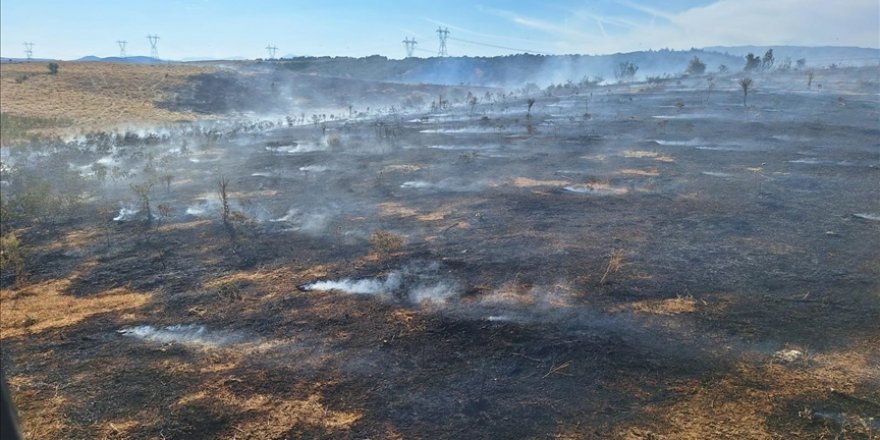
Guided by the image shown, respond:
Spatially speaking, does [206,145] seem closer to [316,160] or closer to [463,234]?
[316,160]

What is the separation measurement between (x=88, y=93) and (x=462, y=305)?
Answer: 4194 centimetres

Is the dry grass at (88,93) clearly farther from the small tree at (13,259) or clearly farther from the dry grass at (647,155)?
the dry grass at (647,155)

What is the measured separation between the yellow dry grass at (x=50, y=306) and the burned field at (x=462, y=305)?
0.15ft

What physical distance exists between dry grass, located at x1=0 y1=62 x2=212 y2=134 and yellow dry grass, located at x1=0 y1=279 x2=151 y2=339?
27.8 metres

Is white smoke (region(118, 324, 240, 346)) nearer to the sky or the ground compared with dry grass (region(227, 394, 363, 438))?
nearer to the sky

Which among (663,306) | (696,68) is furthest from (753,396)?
(696,68)

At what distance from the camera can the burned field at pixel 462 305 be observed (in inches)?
209

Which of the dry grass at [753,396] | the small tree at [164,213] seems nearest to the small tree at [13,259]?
the small tree at [164,213]

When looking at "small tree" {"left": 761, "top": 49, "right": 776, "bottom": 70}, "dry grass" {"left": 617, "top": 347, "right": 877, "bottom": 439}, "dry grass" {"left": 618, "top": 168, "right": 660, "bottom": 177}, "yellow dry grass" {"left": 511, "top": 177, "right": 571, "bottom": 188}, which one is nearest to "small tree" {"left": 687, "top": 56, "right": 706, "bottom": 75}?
"small tree" {"left": 761, "top": 49, "right": 776, "bottom": 70}

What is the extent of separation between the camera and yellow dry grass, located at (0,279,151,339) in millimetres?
7644

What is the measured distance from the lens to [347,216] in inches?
510

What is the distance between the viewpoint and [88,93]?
124ft

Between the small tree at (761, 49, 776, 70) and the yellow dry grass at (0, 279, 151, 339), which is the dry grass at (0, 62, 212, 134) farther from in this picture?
the small tree at (761, 49, 776, 70)

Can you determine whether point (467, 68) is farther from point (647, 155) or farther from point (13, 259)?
point (13, 259)
